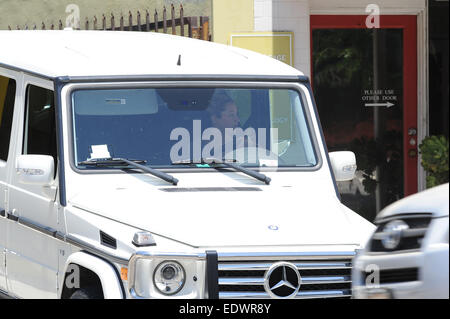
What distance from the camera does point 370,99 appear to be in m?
11.6

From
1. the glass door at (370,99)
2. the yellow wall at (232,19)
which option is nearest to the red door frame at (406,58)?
the glass door at (370,99)

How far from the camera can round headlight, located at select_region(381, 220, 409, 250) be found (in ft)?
13.2

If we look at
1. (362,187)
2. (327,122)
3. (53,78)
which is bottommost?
(362,187)

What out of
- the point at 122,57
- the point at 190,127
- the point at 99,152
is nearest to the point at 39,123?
the point at 99,152

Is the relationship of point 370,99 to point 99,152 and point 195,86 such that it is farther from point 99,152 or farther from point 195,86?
point 99,152

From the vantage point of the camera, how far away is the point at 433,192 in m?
4.05

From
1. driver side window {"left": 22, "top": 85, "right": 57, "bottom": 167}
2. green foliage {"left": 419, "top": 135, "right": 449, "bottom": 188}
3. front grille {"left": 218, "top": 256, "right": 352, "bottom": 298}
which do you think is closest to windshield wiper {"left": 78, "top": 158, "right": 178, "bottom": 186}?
driver side window {"left": 22, "top": 85, "right": 57, "bottom": 167}

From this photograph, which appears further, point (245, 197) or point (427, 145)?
point (427, 145)

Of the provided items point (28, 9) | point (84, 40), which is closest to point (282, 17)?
point (28, 9)

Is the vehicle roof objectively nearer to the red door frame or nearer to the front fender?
the front fender

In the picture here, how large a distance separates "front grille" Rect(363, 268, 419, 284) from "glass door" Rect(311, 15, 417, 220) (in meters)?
7.43

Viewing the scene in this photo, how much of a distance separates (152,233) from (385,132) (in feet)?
22.4
